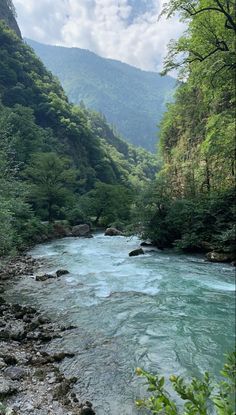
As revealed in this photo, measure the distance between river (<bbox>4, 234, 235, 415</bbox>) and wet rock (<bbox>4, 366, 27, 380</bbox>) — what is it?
0.91m

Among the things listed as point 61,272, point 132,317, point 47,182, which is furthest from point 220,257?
point 47,182

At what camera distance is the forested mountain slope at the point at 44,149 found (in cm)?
3862

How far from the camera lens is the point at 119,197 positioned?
45.6m

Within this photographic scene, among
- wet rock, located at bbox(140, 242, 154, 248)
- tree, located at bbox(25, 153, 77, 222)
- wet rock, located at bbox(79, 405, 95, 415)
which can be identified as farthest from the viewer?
tree, located at bbox(25, 153, 77, 222)

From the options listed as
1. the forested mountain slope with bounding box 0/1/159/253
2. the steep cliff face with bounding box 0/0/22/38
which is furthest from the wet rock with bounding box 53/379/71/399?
the steep cliff face with bounding box 0/0/22/38

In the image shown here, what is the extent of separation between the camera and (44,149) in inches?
2025

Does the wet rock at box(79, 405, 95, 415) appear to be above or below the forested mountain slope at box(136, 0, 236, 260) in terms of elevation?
below

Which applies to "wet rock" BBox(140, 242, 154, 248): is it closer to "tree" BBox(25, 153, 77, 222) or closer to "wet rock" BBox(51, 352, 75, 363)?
"tree" BBox(25, 153, 77, 222)

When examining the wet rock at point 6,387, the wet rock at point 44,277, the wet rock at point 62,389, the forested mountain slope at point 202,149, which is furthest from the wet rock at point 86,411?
the forested mountain slope at point 202,149

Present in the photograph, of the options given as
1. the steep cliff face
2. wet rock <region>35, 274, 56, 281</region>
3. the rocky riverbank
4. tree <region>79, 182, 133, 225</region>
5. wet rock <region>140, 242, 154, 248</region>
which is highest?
the steep cliff face

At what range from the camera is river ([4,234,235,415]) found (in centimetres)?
721

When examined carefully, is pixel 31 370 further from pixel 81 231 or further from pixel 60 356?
pixel 81 231

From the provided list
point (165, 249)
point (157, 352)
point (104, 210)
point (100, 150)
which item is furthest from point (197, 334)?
point (100, 150)

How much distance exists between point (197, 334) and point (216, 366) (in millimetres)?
1789
